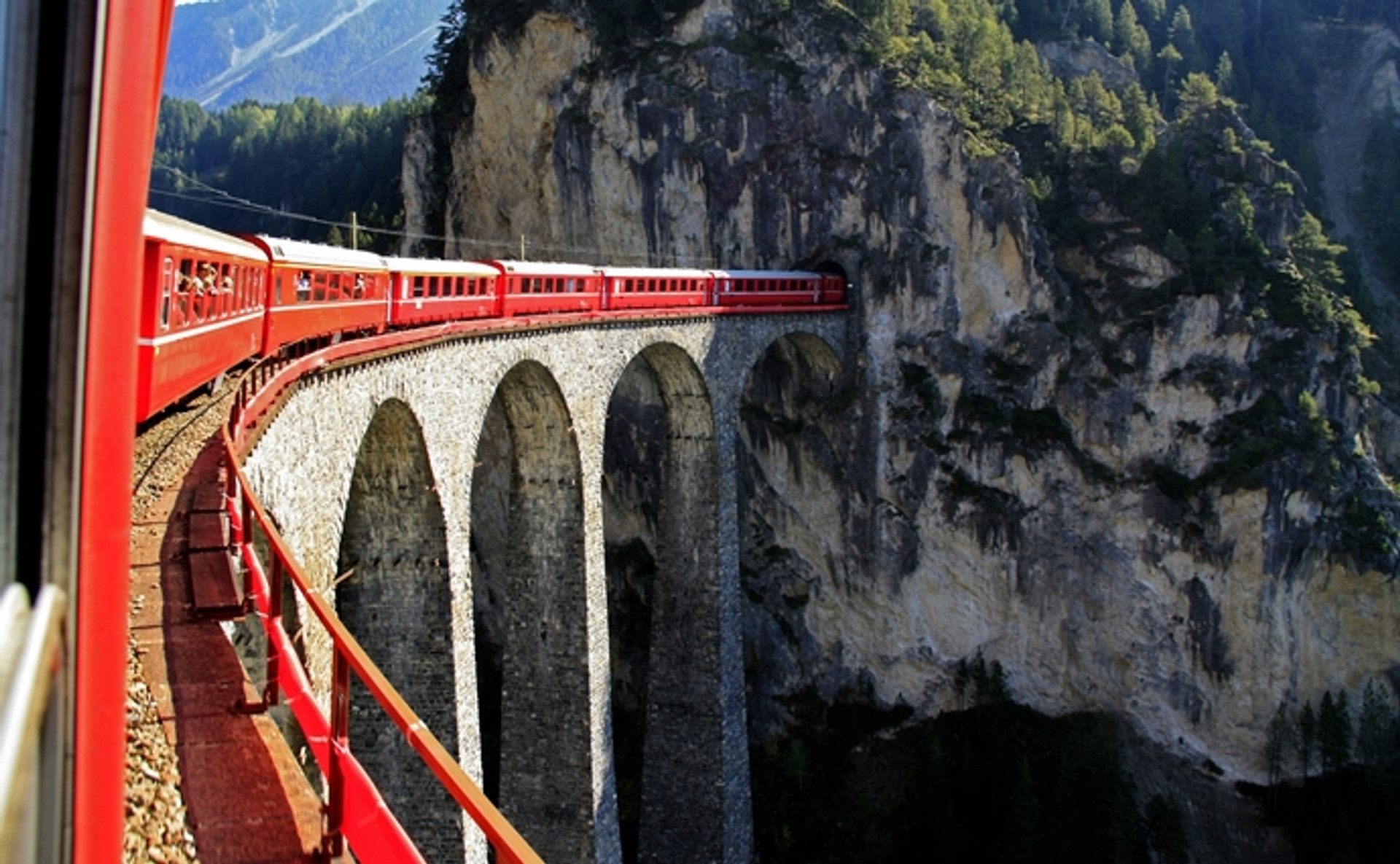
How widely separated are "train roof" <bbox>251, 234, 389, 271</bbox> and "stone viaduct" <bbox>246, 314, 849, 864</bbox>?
121cm

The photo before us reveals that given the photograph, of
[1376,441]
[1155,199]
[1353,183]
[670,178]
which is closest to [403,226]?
[670,178]

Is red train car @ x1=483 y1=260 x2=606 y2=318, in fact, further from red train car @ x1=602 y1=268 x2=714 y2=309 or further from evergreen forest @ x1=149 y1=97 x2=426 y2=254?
evergreen forest @ x1=149 y1=97 x2=426 y2=254

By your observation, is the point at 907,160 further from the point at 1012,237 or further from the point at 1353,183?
the point at 1353,183

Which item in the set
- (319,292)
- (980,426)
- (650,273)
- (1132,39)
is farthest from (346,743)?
(1132,39)

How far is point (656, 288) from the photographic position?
23.9m

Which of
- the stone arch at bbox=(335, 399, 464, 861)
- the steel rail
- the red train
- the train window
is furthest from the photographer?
the stone arch at bbox=(335, 399, 464, 861)

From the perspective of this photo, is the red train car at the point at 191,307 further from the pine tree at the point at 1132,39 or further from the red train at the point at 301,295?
the pine tree at the point at 1132,39

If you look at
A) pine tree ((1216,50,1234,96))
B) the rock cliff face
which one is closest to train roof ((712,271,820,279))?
the rock cliff face

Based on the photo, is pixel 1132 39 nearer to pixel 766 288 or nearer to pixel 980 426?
pixel 980 426

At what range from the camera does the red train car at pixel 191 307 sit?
6.75 meters

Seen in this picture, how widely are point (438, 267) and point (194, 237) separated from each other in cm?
800

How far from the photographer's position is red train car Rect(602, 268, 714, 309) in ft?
72.0

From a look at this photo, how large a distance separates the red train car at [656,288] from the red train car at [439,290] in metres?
4.16

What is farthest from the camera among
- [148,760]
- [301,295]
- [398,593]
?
[398,593]
